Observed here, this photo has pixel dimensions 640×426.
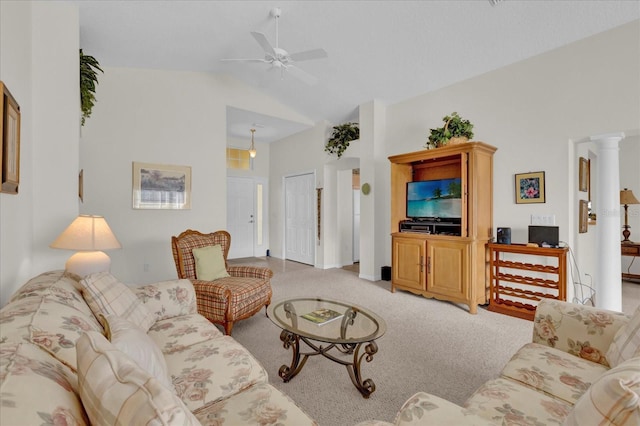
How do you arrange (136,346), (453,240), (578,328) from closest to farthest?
(136,346) → (578,328) → (453,240)

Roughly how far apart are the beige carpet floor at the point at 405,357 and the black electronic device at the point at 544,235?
0.87 m

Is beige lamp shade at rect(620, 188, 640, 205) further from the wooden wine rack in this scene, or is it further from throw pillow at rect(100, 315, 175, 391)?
throw pillow at rect(100, 315, 175, 391)

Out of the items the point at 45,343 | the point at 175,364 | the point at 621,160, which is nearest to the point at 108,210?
the point at 175,364

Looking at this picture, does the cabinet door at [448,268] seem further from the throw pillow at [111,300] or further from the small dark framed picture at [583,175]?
the throw pillow at [111,300]

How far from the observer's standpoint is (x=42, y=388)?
664 millimetres

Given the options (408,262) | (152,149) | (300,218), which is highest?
(152,149)

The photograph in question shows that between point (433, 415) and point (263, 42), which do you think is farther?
point (263, 42)

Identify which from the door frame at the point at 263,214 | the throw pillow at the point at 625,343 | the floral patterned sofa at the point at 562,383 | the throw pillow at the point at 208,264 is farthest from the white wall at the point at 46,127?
the door frame at the point at 263,214

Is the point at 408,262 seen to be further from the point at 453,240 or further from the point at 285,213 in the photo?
the point at 285,213

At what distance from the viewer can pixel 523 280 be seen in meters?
3.38

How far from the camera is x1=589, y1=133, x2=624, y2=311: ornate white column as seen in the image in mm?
3090

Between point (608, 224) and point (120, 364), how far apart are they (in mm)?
4172

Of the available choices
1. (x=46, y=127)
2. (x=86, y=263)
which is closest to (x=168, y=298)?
(x=86, y=263)

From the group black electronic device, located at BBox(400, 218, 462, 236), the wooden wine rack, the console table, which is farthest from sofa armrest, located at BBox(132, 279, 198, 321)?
the console table
